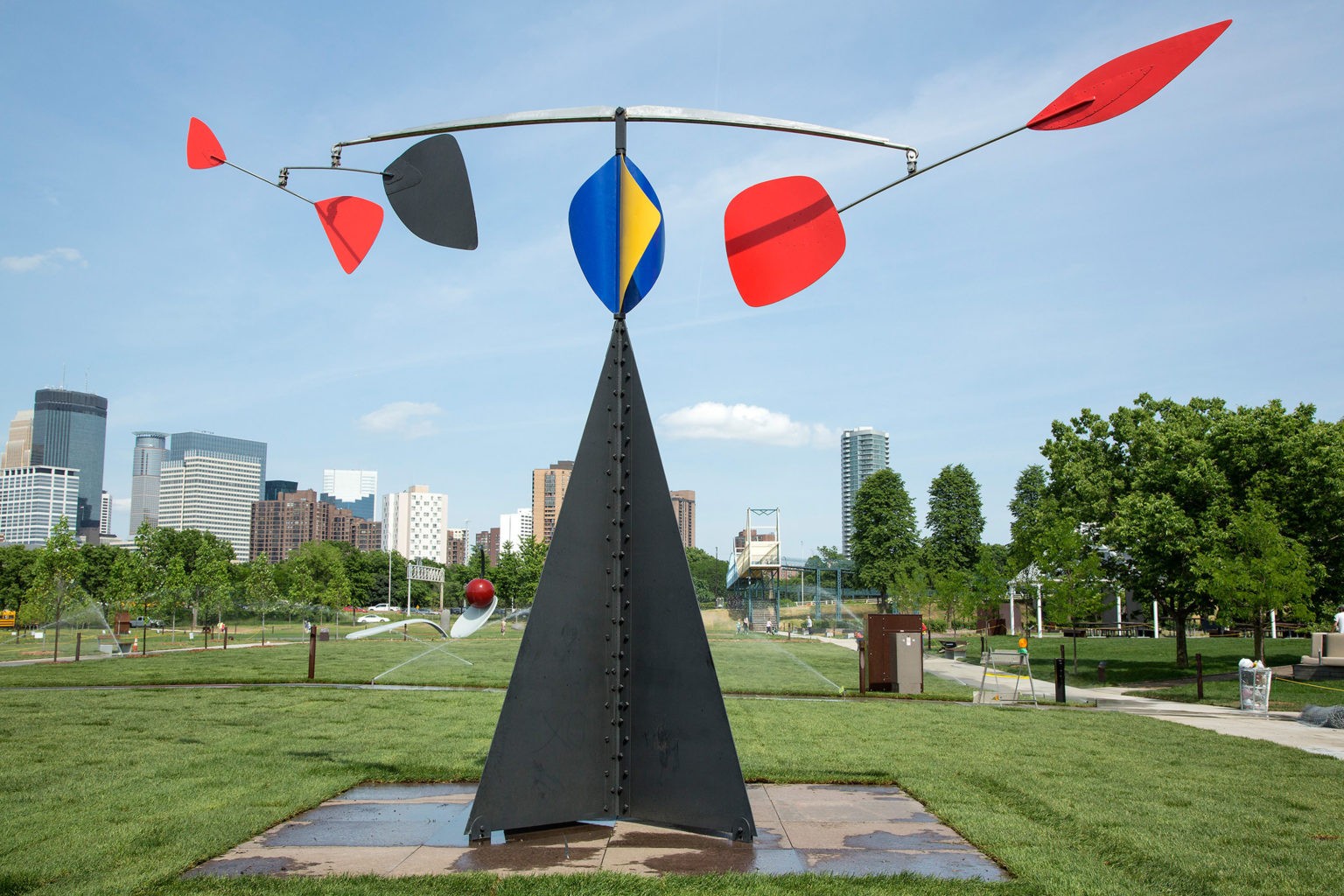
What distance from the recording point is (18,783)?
7.55 metres

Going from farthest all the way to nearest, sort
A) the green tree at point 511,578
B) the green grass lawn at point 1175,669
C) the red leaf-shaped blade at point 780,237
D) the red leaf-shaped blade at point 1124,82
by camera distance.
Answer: the green tree at point 511,578 → the green grass lawn at point 1175,669 → the red leaf-shaped blade at point 780,237 → the red leaf-shaped blade at point 1124,82

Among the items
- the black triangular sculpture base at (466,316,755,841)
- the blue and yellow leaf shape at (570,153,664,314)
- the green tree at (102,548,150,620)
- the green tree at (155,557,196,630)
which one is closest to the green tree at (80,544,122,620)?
the green tree at (155,557,196,630)

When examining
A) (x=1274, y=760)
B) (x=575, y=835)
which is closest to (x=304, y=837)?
(x=575, y=835)

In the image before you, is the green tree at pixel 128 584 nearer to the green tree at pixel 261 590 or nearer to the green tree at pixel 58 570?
the green tree at pixel 58 570

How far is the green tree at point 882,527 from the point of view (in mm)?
73562

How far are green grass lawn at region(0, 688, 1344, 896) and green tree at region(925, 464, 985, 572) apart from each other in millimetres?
60893

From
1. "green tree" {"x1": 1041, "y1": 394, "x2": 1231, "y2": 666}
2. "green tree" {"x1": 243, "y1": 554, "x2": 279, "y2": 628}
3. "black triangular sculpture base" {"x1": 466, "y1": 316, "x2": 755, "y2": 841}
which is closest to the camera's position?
"black triangular sculpture base" {"x1": 466, "y1": 316, "x2": 755, "y2": 841}

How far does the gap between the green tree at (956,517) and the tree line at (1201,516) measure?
1649 inches

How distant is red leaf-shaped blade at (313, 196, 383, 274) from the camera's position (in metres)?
6.37

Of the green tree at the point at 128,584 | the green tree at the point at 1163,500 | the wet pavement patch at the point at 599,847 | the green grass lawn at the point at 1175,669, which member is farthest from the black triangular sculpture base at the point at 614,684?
the green tree at the point at 128,584

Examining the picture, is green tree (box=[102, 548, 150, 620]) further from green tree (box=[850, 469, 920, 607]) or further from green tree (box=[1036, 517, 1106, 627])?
green tree (box=[850, 469, 920, 607])

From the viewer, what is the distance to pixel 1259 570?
2023 cm

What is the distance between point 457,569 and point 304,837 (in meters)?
95.5

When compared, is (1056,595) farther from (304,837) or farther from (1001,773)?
(304,837)
